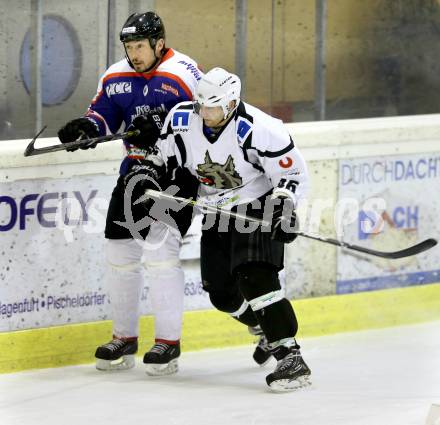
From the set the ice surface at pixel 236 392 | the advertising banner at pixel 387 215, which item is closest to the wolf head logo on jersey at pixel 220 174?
the ice surface at pixel 236 392

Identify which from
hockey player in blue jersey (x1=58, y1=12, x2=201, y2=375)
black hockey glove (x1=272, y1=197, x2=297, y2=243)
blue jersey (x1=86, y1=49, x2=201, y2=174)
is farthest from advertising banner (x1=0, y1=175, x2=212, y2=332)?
black hockey glove (x1=272, y1=197, x2=297, y2=243)

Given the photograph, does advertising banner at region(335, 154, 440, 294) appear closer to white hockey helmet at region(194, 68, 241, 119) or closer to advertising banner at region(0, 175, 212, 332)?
advertising banner at region(0, 175, 212, 332)

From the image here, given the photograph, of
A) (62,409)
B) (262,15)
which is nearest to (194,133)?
(62,409)

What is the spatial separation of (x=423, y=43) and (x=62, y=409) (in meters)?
3.03

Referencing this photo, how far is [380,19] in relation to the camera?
6.52 metres

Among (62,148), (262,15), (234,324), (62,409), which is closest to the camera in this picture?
(62,409)

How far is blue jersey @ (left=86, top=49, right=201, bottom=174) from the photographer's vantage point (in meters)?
4.91

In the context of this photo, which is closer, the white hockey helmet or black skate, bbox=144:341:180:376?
the white hockey helmet

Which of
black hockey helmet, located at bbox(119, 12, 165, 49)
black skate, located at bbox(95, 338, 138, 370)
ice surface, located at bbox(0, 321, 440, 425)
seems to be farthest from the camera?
black skate, located at bbox(95, 338, 138, 370)

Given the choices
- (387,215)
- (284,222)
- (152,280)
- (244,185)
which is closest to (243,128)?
(244,185)

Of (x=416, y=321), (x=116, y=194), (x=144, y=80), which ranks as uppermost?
(x=144, y=80)

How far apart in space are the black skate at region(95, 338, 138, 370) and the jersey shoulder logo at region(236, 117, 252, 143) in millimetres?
970

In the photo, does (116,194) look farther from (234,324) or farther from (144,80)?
(234,324)

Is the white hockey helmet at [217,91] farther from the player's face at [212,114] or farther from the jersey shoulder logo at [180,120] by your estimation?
the jersey shoulder logo at [180,120]
